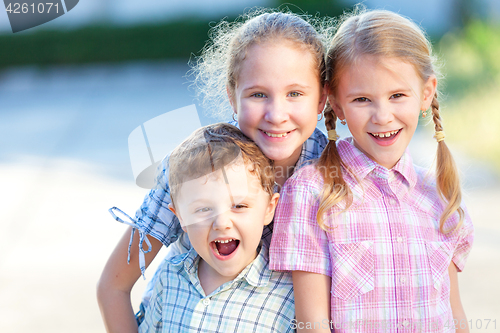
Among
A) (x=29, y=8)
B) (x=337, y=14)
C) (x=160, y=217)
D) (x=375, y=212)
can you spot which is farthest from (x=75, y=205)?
(x=337, y=14)

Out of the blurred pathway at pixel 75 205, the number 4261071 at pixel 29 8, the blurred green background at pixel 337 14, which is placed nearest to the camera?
the number 4261071 at pixel 29 8

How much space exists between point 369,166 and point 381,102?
170 mm

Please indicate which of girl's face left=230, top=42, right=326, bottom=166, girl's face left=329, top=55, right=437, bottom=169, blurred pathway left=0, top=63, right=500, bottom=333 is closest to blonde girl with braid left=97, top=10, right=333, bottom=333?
girl's face left=230, top=42, right=326, bottom=166

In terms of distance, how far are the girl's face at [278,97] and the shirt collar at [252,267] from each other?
25cm

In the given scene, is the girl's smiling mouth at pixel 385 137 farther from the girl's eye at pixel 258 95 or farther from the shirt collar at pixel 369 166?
the girl's eye at pixel 258 95

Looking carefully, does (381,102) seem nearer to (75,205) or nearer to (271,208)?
(271,208)

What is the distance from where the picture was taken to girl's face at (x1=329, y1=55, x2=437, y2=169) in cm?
120

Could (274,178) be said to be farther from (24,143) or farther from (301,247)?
(24,143)

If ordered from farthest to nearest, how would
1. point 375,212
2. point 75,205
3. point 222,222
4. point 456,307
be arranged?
point 75,205 → point 456,307 → point 375,212 → point 222,222

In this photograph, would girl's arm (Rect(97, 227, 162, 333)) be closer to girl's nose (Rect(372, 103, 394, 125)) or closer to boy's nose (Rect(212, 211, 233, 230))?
boy's nose (Rect(212, 211, 233, 230))

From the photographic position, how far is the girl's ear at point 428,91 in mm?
1286

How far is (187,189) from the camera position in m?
1.18

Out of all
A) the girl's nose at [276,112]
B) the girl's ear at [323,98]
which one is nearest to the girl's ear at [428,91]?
the girl's ear at [323,98]

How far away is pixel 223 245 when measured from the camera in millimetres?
1200
